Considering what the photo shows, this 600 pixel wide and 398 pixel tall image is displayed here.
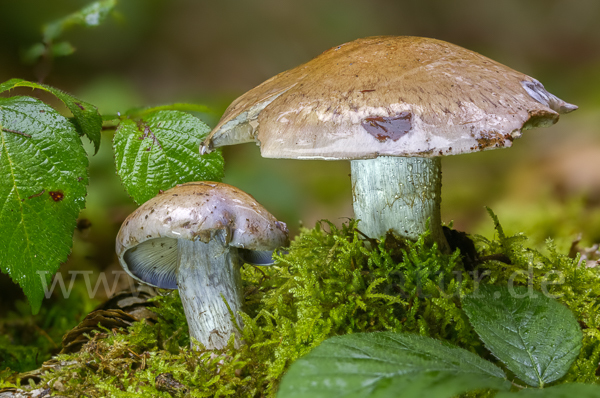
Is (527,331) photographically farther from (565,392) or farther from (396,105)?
(396,105)

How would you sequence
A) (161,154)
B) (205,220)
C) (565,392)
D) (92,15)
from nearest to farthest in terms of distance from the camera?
(565,392) → (205,220) → (161,154) → (92,15)

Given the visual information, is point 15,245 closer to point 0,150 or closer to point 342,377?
point 0,150

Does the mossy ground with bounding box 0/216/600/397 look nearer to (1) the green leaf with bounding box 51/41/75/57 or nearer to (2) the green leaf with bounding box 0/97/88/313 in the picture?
(2) the green leaf with bounding box 0/97/88/313

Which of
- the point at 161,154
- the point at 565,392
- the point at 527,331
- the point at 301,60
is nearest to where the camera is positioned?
the point at 565,392

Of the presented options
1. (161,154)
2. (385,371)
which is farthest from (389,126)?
Answer: (161,154)

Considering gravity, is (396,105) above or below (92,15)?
below

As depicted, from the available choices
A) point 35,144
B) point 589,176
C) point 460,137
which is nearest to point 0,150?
point 35,144

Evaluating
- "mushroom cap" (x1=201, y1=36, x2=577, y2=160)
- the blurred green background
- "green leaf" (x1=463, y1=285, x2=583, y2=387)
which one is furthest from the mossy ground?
the blurred green background
